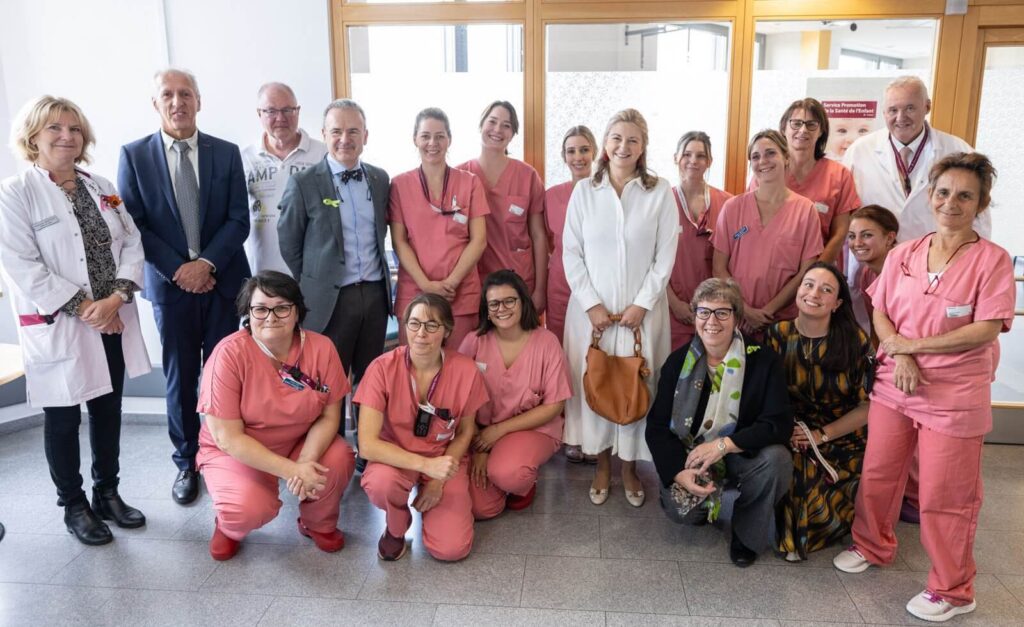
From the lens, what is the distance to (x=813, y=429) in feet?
8.16

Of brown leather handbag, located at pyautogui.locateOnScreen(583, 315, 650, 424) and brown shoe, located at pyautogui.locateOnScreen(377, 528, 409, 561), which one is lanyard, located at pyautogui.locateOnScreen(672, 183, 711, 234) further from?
brown shoe, located at pyautogui.locateOnScreen(377, 528, 409, 561)

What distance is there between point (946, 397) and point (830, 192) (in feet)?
4.26

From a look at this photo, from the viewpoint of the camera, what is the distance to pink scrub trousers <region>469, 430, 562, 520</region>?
2.67 meters

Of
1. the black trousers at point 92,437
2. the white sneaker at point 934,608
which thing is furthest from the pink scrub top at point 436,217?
the white sneaker at point 934,608

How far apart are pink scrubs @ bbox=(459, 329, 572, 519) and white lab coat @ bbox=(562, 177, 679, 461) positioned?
0.57 ft

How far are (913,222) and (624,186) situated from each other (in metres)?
1.30

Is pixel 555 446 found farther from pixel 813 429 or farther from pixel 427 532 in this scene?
pixel 813 429

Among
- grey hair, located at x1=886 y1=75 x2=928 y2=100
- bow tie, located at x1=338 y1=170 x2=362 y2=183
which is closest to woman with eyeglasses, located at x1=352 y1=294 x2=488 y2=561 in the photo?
bow tie, located at x1=338 y1=170 x2=362 y2=183

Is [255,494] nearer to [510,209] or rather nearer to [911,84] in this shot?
[510,209]

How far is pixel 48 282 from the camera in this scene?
2314 mm

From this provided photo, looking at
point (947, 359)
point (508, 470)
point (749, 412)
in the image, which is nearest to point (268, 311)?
point (508, 470)

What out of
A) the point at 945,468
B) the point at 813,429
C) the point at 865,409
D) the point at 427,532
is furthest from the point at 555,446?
the point at 945,468

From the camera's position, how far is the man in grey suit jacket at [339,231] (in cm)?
277

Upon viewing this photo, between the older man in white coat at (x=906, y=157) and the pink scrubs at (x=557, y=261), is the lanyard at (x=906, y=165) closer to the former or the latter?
the older man in white coat at (x=906, y=157)
